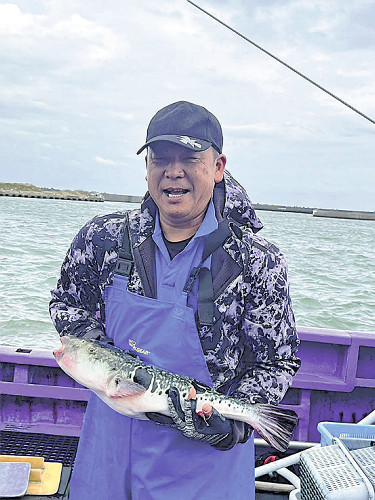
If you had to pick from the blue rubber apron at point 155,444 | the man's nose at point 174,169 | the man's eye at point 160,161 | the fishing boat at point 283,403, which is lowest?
the fishing boat at point 283,403

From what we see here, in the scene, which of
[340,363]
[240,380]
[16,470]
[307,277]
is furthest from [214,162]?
[307,277]

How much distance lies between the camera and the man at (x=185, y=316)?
219 cm

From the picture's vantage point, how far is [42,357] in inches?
173

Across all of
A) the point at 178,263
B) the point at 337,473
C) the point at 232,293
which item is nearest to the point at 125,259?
the point at 178,263

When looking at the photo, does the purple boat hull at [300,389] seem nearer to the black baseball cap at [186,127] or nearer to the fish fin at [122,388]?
the fish fin at [122,388]

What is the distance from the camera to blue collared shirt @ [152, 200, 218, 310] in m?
2.25

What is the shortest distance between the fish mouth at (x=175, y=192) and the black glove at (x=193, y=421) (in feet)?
2.45

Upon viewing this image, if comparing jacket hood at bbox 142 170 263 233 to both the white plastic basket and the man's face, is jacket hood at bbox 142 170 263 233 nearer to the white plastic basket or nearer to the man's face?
the man's face

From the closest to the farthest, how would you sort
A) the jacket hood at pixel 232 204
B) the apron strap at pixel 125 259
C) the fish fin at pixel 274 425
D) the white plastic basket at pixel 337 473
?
the fish fin at pixel 274 425 → the apron strap at pixel 125 259 → the jacket hood at pixel 232 204 → the white plastic basket at pixel 337 473

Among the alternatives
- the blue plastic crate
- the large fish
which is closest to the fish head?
the large fish

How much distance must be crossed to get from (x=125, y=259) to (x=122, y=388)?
543 millimetres

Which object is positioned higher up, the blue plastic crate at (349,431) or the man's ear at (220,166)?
the man's ear at (220,166)

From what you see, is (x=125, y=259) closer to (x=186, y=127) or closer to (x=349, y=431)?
(x=186, y=127)

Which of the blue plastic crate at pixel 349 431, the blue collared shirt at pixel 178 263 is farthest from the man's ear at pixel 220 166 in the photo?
the blue plastic crate at pixel 349 431
